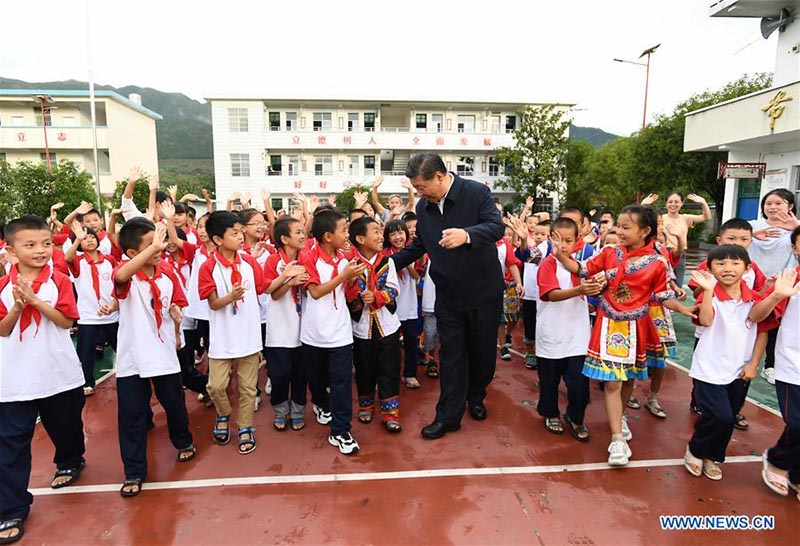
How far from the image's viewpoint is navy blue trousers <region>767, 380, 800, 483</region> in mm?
2744

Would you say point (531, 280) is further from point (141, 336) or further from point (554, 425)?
point (141, 336)

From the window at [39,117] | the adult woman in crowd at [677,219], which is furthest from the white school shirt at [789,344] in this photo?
the window at [39,117]

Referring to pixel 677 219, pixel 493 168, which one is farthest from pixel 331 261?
pixel 493 168

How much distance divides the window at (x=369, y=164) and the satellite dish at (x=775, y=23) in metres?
21.4

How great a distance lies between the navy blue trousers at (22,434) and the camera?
2.55 m

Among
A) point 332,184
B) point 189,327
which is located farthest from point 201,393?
point 332,184

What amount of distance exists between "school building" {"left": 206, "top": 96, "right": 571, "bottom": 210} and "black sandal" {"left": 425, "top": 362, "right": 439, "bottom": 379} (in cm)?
2585

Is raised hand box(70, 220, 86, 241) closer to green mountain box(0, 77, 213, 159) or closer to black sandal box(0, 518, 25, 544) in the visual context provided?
black sandal box(0, 518, 25, 544)

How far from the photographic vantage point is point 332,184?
30.8 metres

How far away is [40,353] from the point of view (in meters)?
2.68

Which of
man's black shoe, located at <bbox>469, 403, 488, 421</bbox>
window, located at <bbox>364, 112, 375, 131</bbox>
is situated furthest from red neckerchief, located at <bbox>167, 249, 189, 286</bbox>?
window, located at <bbox>364, 112, 375, 131</bbox>

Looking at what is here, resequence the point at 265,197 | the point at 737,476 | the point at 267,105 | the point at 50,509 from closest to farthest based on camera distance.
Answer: the point at 50,509 → the point at 737,476 → the point at 265,197 → the point at 267,105

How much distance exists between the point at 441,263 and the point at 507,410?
151cm

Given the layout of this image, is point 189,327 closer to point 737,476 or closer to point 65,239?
point 65,239
